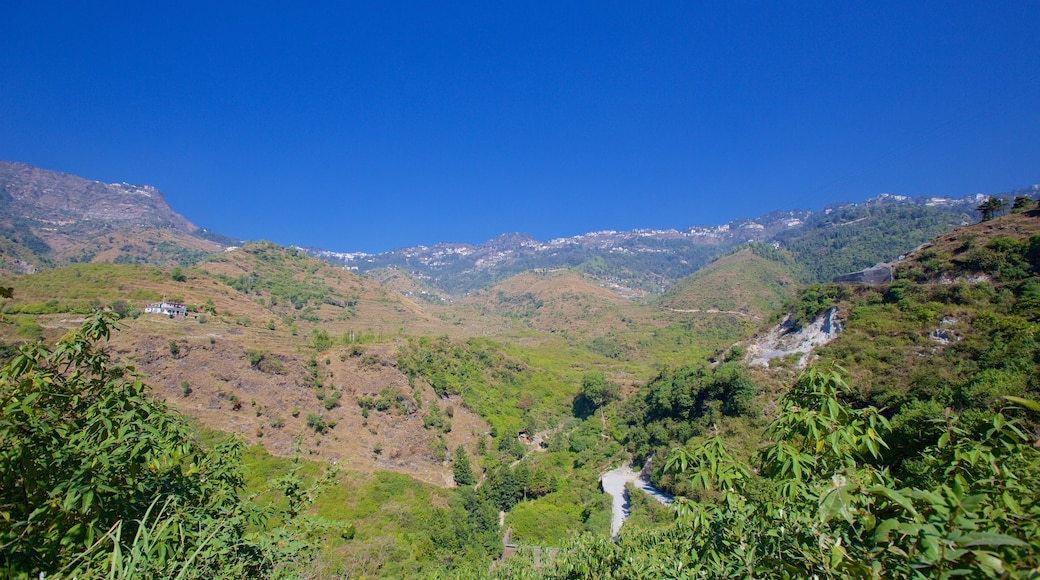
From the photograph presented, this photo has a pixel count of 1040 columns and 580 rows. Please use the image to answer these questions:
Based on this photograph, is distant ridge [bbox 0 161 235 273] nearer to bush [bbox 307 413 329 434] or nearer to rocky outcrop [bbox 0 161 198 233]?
rocky outcrop [bbox 0 161 198 233]

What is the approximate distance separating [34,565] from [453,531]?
2594cm

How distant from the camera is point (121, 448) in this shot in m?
3.25

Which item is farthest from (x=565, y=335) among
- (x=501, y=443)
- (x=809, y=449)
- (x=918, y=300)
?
(x=809, y=449)

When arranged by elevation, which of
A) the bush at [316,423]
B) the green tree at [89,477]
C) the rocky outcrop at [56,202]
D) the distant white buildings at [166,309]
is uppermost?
the rocky outcrop at [56,202]

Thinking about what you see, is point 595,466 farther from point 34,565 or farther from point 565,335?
point 565,335

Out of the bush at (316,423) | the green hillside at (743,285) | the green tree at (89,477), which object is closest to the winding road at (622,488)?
the bush at (316,423)

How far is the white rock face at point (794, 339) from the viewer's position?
30594 millimetres

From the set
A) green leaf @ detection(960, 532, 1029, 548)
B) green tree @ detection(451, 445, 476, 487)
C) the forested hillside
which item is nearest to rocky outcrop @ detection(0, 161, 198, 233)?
green tree @ detection(451, 445, 476, 487)

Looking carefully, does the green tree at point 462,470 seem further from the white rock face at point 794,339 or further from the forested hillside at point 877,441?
the white rock face at point 794,339

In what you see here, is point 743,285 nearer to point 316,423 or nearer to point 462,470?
point 462,470

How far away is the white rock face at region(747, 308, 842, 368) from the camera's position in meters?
30.6

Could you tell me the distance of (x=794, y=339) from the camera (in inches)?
1344

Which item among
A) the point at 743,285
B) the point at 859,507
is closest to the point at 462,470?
the point at 859,507

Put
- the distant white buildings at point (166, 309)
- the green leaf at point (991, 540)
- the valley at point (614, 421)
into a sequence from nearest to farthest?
the green leaf at point (991, 540) → the valley at point (614, 421) → the distant white buildings at point (166, 309)
